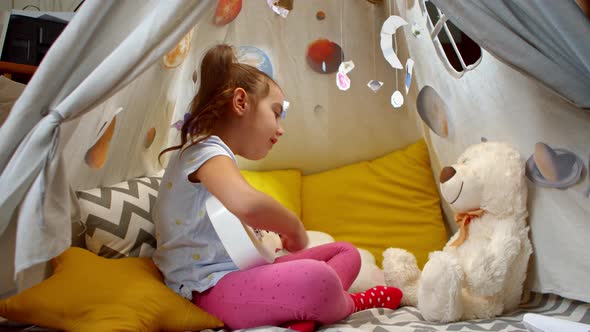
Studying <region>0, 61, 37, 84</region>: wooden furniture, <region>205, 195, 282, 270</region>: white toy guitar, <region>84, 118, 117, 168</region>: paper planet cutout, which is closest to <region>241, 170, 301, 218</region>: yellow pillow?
<region>84, 118, 117, 168</region>: paper planet cutout

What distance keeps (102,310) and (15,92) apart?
106 centimetres

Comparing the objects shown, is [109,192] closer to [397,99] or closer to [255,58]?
[255,58]

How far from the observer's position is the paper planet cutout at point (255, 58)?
6.47 feet

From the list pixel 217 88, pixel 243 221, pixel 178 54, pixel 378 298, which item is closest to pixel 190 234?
pixel 243 221

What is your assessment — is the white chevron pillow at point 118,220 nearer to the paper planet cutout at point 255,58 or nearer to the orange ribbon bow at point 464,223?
the paper planet cutout at point 255,58

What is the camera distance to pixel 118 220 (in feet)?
4.89

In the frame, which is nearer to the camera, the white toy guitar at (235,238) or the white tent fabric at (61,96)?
the white tent fabric at (61,96)

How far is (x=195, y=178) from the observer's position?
53.1 inches

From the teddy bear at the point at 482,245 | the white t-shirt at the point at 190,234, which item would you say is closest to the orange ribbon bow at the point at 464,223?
the teddy bear at the point at 482,245

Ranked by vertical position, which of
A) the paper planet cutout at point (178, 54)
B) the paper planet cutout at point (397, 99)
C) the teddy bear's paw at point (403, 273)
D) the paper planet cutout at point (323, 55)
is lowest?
the teddy bear's paw at point (403, 273)

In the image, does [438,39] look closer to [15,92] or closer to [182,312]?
[182,312]

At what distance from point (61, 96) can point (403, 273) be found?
1018mm

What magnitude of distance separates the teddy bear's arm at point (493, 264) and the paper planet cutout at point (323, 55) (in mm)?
980

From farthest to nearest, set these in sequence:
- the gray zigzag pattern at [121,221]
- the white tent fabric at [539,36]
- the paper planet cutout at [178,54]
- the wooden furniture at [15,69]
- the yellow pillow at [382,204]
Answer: the wooden furniture at [15,69] < the yellow pillow at [382,204] < the paper planet cutout at [178,54] < the gray zigzag pattern at [121,221] < the white tent fabric at [539,36]
